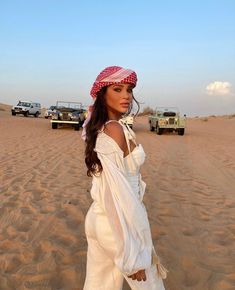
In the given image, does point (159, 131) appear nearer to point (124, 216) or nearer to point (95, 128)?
point (95, 128)

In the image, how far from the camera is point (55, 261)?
4.25 meters

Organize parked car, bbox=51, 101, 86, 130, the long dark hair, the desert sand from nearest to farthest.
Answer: the long dark hair, the desert sand, parked car, bbox=51, 101, 86, 130

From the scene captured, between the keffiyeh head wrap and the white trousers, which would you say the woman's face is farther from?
the white trousers

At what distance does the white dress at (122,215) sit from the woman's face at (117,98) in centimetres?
15

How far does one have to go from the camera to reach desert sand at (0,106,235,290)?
397 cm

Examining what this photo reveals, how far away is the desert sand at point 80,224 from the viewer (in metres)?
3.97

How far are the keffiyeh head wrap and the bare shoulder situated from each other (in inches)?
8.7

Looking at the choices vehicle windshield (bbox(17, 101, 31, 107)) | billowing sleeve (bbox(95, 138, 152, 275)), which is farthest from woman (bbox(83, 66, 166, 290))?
vehicle windshield (bbox(17, 101, 31, 107))

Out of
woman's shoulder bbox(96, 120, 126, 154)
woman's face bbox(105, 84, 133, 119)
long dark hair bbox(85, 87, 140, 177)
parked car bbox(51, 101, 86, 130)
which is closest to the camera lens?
woman's shoulder bbox(96, 120, 126, 154)

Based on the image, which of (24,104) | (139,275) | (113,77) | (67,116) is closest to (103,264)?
(139,275)

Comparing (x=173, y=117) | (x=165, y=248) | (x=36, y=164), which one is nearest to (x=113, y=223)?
(x=165, y=248)

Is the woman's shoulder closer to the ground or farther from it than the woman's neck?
closer to the ground

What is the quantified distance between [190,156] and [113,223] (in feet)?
39.1

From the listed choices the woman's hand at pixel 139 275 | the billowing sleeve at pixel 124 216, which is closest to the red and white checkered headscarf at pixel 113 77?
the billowing sleeve at pixel 124 216
